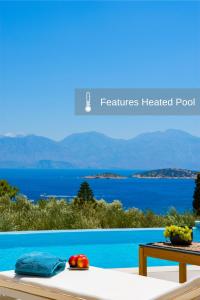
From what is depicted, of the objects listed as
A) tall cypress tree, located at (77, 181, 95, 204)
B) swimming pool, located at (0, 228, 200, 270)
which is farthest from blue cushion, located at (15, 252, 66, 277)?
tall cypress tree, located at (77, 181, 95, 204)

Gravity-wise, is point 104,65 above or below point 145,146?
above

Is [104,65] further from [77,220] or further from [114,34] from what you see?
[77,220]

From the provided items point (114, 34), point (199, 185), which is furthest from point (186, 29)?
point (199, 185)

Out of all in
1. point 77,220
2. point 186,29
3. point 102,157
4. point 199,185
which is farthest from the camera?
point 102,157

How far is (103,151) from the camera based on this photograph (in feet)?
166

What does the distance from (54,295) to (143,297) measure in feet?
1.84

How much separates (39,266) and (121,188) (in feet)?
125

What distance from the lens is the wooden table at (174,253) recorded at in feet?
14.7

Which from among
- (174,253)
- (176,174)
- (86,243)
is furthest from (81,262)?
(176,174)

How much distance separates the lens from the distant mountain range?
1815 inches

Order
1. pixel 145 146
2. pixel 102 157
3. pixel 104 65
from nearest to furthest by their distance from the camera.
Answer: pixel 104 65, pixel 145 146, pixel 102 157

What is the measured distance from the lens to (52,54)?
137ft

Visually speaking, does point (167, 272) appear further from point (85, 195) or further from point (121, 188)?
point (121, 188)

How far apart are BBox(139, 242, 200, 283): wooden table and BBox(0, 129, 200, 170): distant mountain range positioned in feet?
132
